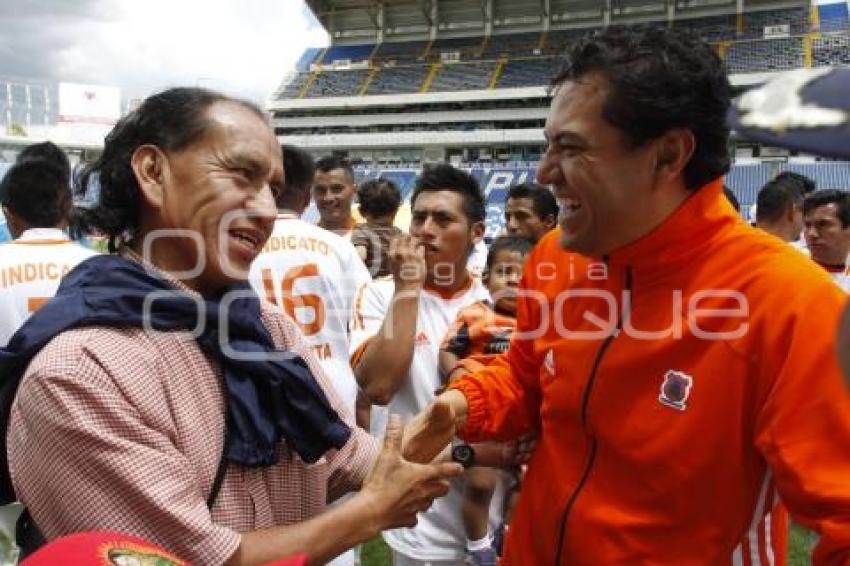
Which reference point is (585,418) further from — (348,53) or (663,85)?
(348,53)

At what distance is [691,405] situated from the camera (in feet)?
4.70

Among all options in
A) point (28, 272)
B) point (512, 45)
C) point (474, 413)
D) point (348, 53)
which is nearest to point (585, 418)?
point (474, 413)

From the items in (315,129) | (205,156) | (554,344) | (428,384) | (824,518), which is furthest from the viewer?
(315,129)

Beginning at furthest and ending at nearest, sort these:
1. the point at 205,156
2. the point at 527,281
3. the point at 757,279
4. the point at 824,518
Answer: the point at 527,281 < the point at 205,156 < the point at 757,279 < the point at 824,518

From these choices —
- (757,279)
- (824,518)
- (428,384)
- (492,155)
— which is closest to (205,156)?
(757,279)

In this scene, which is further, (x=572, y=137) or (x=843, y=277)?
(x=843, y=277)

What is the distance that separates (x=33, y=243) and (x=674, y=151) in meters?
3.22

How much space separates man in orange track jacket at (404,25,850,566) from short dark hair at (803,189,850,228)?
13.0 ft

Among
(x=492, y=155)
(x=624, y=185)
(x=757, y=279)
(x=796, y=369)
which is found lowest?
(x=796, y=369)

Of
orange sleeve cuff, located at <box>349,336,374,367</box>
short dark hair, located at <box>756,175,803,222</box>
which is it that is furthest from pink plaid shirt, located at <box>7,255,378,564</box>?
short dark hair, located at <box>756,175,803,222</box>

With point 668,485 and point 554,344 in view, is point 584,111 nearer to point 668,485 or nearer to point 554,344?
point 554,344

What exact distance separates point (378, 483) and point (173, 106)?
954 mm

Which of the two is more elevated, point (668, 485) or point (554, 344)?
point (554, 344)

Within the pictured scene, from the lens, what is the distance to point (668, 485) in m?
1.47
